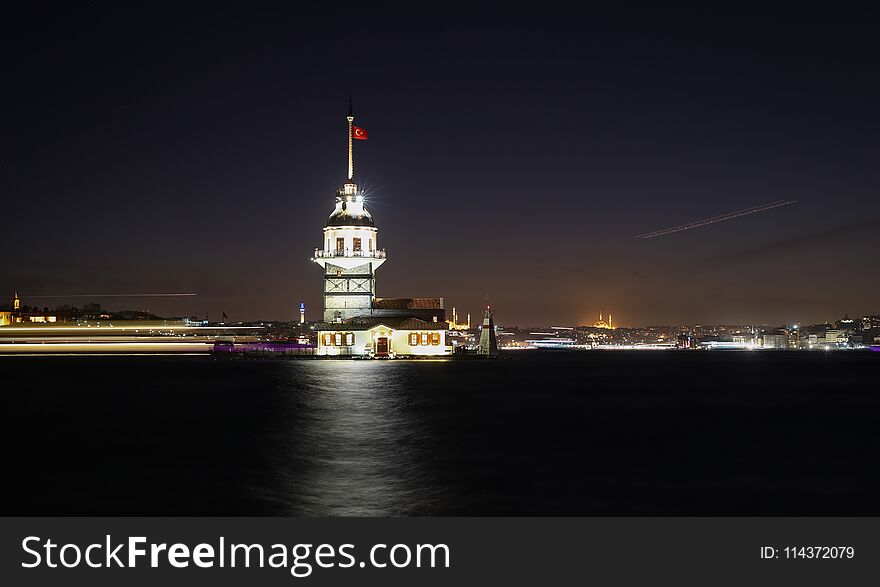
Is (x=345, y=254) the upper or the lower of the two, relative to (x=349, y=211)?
lower

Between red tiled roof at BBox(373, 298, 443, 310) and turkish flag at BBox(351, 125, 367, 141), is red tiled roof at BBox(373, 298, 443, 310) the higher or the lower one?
the lower one

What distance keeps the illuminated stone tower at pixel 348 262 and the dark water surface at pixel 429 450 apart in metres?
21.9

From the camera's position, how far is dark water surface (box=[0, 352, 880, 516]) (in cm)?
2330

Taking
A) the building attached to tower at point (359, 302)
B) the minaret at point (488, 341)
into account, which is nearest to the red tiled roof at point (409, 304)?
the building attached to tower at point (359, 302)

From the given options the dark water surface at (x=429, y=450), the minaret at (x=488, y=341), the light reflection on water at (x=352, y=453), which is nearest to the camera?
Answer: the dark water surface at (x=429, y=450)

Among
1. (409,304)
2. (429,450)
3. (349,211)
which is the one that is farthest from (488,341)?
(429,450)

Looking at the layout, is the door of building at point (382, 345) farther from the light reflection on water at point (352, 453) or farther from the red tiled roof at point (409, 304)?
the light reflection on water at point (352, 453)

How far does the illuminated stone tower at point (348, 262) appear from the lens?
83.3 meters

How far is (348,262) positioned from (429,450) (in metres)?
52.0

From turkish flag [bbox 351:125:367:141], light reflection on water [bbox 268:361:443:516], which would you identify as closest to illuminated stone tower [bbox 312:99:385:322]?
turkish flag [bbox 351:125:367:141]

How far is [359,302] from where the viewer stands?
83.6 meters

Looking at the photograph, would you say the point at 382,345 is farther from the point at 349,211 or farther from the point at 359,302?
the point at 349,211

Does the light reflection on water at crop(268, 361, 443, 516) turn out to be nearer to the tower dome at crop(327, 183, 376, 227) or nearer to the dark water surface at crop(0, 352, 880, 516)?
the dark water surface at crop(0, 352, 880, 516)
